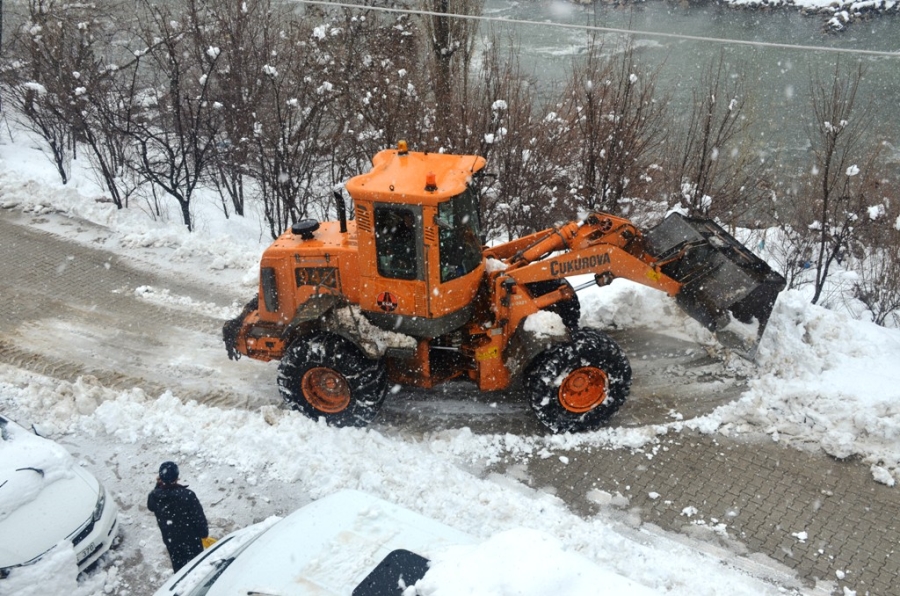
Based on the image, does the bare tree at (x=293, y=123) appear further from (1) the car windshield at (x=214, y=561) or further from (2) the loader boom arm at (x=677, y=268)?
(1) the car windshield at (x=214, y=561)

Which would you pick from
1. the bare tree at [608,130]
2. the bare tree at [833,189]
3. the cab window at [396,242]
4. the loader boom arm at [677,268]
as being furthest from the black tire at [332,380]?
the bare tree at [833,189]

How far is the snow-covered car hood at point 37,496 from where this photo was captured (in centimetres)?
520

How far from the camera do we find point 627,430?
6.95m

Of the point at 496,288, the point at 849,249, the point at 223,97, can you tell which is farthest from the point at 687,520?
the point at 223,97

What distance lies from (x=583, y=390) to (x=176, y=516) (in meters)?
3.74

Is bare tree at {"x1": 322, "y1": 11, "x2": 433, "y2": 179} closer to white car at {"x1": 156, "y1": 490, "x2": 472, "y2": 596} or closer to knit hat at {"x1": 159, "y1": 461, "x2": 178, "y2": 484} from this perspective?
knit hat at {"x1": 159, "y1": 461, "x2": 178, "y2": 484}

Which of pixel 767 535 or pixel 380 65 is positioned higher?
pixel 380 65

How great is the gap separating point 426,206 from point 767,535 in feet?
12.5

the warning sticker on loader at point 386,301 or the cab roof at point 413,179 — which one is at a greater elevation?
the cab roof at point 413,179

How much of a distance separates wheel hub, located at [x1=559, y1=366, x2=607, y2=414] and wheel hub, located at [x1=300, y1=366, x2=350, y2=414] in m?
2.07

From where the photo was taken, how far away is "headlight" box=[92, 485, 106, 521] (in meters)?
5.61

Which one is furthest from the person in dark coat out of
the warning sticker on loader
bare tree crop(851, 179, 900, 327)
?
bare tree crop(851, 179, 900, 327)

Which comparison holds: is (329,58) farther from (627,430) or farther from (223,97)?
(627,430)

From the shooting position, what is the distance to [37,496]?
5531mm
